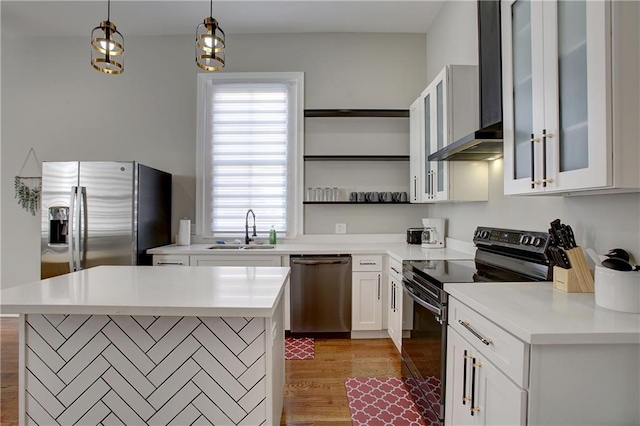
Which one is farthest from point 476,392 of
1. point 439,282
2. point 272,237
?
point 272,237

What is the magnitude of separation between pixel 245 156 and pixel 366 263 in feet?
6.05

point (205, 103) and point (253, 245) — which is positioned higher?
point (205, 103)

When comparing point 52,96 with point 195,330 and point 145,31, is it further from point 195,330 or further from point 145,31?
point 195,330

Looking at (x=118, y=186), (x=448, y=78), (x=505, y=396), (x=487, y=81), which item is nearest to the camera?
(x=505, y=396)

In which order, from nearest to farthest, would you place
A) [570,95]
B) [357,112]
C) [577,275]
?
[570,95] < [577,275] < [357,112]

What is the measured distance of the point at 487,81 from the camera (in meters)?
2.20

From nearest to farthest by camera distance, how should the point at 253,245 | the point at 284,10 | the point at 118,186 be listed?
1. the point at 118,186
2. the point at 284,10
3. the point at 253,245

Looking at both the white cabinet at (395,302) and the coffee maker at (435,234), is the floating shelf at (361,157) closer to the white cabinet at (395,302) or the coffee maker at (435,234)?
the coffee maker at (435,234)

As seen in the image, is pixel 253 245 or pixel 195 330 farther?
pixel 253 245

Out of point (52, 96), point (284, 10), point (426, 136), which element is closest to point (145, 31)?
point (52, 96)

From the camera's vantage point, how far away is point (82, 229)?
2.97 meters

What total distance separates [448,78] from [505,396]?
2143 millimetres

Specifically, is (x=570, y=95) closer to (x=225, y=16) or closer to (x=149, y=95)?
(x=225, y=16)

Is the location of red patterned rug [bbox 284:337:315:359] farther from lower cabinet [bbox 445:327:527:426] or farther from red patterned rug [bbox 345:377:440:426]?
lower cabinet [bbox 445:327:527:426]
